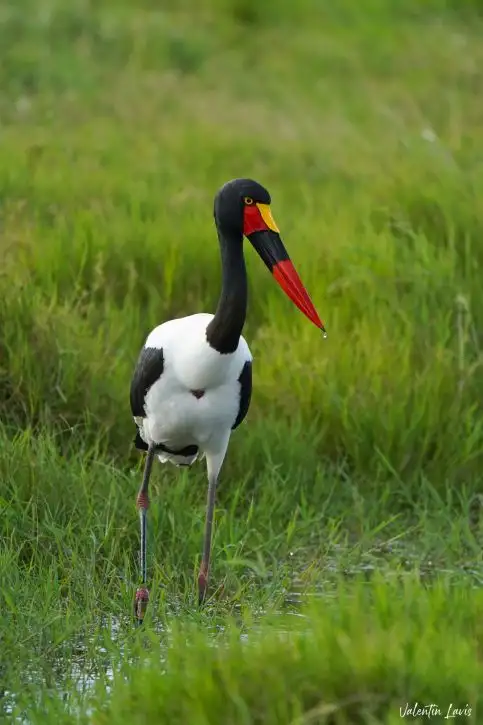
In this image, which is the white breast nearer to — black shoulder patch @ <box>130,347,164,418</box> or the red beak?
black shoulder patch @ <box>130,347,164,418</box>

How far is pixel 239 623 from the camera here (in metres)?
4.21

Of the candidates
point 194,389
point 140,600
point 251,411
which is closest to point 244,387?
point 194,389

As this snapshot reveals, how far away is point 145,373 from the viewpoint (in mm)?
4555

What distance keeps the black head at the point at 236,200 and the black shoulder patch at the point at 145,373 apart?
0.42 m

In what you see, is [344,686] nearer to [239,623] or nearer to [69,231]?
[239,623]

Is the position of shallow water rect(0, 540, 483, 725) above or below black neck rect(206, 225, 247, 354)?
below

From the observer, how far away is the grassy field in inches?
124

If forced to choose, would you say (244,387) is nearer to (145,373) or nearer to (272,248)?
(145,373)

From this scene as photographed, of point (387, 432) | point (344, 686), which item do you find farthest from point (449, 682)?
point (387, 432)

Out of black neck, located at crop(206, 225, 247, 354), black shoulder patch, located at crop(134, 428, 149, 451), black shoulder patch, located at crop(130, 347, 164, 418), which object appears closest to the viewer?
black neck, located at crop(206, 225, 247, 354)

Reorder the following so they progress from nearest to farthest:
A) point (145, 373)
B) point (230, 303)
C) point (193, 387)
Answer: point (230, 303) < point (193, 387) < point (145, 373)

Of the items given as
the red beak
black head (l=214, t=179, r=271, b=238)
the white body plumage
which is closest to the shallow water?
the white body plumage

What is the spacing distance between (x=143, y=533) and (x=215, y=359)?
0.56m

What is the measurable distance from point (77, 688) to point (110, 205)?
148 inches
